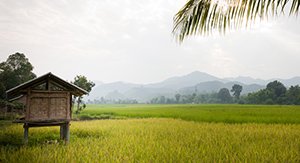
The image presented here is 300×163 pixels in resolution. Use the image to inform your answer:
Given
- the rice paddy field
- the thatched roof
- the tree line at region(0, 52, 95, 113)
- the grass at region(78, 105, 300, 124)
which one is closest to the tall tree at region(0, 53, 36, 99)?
the tree line at region(0, 52, 95, 113)

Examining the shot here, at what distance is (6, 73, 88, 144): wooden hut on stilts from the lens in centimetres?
645

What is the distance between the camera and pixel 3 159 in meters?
4.50

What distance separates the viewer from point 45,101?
679 centimetres

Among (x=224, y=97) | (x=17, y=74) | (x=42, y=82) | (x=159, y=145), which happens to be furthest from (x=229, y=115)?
(x=224, y=97)

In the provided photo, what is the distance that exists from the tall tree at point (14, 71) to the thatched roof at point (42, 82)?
2198 cm

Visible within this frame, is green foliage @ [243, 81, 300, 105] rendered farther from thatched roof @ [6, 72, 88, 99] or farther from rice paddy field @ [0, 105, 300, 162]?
thatched roof @ [6, 72, 88, 99]

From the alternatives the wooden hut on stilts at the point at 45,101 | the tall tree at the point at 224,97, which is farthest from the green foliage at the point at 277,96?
the wooden hut on stilts at the point at 45,101

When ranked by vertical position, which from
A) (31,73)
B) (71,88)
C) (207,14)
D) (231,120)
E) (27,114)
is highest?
(31,73)

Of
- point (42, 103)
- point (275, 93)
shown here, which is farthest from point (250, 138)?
point (275, 93)

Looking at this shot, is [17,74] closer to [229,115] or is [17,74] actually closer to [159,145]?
[229,115]

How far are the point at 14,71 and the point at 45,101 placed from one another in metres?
25.1

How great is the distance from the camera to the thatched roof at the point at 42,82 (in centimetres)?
631

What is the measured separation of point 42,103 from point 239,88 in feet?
296

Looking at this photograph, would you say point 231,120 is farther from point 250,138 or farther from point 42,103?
point 42,103
